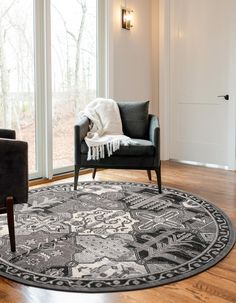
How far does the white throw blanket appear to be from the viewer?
3613 mm

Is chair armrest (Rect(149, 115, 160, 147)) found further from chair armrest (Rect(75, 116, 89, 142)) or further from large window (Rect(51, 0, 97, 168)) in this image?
large window (Rect(51, 0, 97, 168))

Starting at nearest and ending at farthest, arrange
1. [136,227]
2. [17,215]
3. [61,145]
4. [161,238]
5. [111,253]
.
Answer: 1. [111,253]
2. [161,238]
3. [136,227]
4. [17,215]
5. [61,145]

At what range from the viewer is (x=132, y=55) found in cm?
514

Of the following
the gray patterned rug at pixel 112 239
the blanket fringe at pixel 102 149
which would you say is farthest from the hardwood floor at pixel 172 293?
the blanket fringe at pixel 102 149

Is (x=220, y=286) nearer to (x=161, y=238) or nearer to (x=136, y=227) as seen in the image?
(x=161, y=238)

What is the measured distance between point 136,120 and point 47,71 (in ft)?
3.55

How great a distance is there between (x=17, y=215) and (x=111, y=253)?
3.30 ft

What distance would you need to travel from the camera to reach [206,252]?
239cm

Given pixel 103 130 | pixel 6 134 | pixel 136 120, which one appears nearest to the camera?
pixel 6 134

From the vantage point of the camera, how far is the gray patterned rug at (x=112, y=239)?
82.5 inches

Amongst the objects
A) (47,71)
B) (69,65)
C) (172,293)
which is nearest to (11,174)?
(172,293)

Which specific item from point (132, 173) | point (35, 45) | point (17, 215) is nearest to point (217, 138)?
point (132, 173)

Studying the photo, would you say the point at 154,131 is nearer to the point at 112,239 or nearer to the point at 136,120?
the point at 136,120

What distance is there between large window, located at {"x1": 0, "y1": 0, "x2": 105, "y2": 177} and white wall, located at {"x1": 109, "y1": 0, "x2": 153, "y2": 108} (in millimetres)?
231
